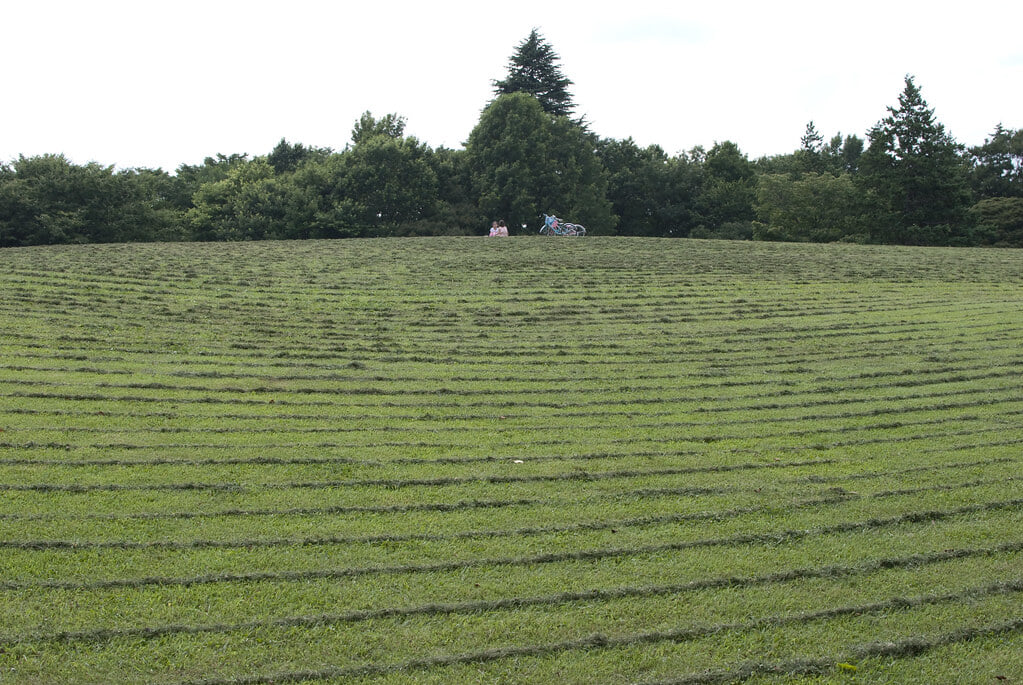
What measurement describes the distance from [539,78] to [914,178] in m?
23.0

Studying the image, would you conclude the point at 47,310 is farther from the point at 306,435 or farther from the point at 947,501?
the point at 947,501

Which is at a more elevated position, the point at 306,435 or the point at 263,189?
the point at 263,189

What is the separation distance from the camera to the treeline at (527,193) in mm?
32156

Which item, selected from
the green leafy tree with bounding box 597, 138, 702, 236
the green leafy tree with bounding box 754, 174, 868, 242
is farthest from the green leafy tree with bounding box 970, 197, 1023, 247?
the green leafy tree with bounding box 597, 138, 702, 236

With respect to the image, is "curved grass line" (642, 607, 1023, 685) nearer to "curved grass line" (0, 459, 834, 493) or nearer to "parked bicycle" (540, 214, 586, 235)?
"curved grass line" (0, 459, 834, 493)

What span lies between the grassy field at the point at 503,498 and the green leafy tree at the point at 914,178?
28.5 metres

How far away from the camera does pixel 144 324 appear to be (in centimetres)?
1320

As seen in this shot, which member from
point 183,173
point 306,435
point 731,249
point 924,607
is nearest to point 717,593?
point 924,607

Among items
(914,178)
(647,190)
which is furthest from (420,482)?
(647,190)

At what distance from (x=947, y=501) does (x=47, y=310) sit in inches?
509

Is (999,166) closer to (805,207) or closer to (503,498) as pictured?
(805,207)

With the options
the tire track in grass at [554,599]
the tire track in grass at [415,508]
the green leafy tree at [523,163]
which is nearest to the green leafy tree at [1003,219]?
the green leafy tree at [523,163]

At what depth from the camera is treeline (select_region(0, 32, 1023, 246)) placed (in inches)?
1266

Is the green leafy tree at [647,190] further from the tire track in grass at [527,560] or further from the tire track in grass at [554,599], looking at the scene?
the tire track in grass at [554,599]
